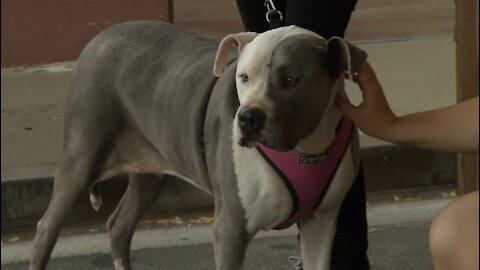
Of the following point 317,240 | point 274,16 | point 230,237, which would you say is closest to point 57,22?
point 274,16

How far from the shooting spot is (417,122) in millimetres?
3461

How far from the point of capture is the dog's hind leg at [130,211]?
5.04 m

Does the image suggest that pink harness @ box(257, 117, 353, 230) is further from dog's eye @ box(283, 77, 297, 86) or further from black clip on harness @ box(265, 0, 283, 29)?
black clip on harness @ box(265, 0, 283, 29)

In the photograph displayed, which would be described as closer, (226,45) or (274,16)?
(226,45)

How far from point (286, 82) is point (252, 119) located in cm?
18

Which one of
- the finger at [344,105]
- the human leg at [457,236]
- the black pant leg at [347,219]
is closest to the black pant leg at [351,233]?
the black pant leg at [347,219]

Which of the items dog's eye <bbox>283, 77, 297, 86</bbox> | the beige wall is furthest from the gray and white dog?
the beige wall

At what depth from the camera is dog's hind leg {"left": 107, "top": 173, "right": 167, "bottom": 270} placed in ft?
16.5

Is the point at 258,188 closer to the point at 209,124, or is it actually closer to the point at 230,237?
the point at 230,237

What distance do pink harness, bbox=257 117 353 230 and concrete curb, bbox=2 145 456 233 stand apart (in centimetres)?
241

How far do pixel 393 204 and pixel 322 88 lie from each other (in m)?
2.83

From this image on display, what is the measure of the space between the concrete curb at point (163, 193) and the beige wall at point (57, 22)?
10.4 feet

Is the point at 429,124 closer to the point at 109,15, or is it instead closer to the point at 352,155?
the point at 352,155

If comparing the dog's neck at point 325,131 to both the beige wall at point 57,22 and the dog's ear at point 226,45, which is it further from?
the beige wall at point 57,22
